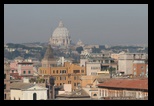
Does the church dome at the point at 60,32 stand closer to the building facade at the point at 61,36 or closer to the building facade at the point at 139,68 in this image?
the building facade at the point at 61,36

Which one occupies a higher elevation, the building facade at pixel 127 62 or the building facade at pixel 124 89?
the building facade at pixel 127 62

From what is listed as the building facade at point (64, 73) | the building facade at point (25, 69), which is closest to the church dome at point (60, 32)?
the building facade at point (25, 69)

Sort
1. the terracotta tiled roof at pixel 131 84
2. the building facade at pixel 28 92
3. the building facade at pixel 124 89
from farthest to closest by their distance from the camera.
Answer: the building facade at pixel 28 92 → the terracotta tiled roof at pixel 131 84 → the building facade at pixel 124 89

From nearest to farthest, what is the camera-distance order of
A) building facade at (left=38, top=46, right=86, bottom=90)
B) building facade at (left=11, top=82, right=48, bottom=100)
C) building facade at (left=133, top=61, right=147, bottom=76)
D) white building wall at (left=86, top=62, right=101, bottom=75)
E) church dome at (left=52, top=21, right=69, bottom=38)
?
building facade at (left=11, top=82, right=48, bottom=100) → building facade at (left=38, top=46, right=86, bottom=90) → building facade at (left=133, top=61, right=147, bottom=76) → white building wall at (left=86, top=62, right=101, bottom=75) → church dome at (left=52, top=21, right=69, bottom=38)

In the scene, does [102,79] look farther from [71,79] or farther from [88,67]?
[88,67]

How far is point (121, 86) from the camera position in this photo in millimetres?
18453

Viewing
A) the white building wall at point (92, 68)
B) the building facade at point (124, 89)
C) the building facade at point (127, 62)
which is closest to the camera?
the building facade at point (124, 89)

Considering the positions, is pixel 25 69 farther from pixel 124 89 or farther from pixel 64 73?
pixel 124 89

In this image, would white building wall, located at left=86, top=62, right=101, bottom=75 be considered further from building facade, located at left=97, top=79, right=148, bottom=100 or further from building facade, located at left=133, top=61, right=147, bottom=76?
building facade, located at left=97, top=79, right=148, bottom=100

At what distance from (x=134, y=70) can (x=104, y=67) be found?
2.70m

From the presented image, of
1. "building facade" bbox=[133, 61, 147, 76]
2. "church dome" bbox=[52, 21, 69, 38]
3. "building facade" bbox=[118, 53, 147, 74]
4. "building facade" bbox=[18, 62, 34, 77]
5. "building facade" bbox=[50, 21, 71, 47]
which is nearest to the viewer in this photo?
"building facade" bbox=[133, 61, 147, 76]

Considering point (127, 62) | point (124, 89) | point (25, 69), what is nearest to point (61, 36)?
point (127, 62)

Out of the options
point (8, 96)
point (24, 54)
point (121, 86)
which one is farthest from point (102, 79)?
point (24, 54)

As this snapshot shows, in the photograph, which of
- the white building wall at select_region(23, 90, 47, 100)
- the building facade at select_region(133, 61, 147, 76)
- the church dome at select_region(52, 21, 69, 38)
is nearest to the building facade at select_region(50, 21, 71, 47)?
the church dome at select_region(52, 21, 69, 38)
